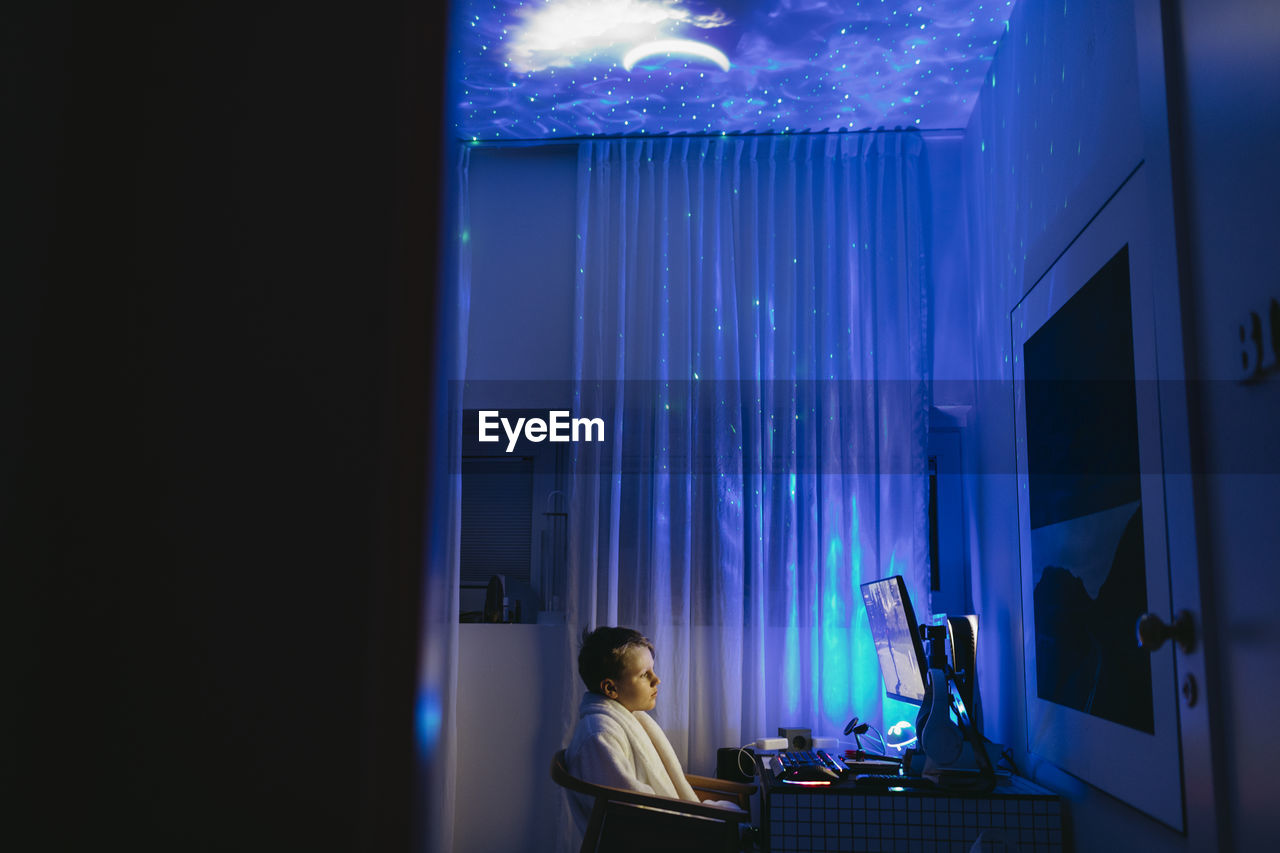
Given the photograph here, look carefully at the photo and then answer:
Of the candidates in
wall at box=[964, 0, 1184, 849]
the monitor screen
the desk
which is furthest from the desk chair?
wall at box=[964, 0, 1184, 849]

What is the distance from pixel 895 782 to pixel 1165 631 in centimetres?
143

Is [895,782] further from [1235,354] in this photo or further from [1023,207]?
[1023,207]

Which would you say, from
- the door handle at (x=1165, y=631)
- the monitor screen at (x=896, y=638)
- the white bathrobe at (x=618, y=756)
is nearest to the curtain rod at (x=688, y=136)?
the monitor screen at (x=896, y=638)

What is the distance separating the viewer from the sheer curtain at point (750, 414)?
12.2 ft

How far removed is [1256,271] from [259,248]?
1351 mm

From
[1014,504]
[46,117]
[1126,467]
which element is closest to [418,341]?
[46,117]

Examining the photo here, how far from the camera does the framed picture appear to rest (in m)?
1.99

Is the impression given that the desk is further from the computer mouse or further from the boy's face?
the boy's face

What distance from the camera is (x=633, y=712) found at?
3.32 metres

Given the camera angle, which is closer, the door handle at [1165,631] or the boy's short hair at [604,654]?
the door handle at [1165,631]

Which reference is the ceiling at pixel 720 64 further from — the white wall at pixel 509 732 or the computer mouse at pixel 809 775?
the computer mouse at pixel 809 775

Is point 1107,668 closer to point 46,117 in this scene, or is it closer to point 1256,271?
point 1256,271

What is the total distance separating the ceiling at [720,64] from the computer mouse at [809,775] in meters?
2.46

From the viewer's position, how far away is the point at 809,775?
268 centimetres
